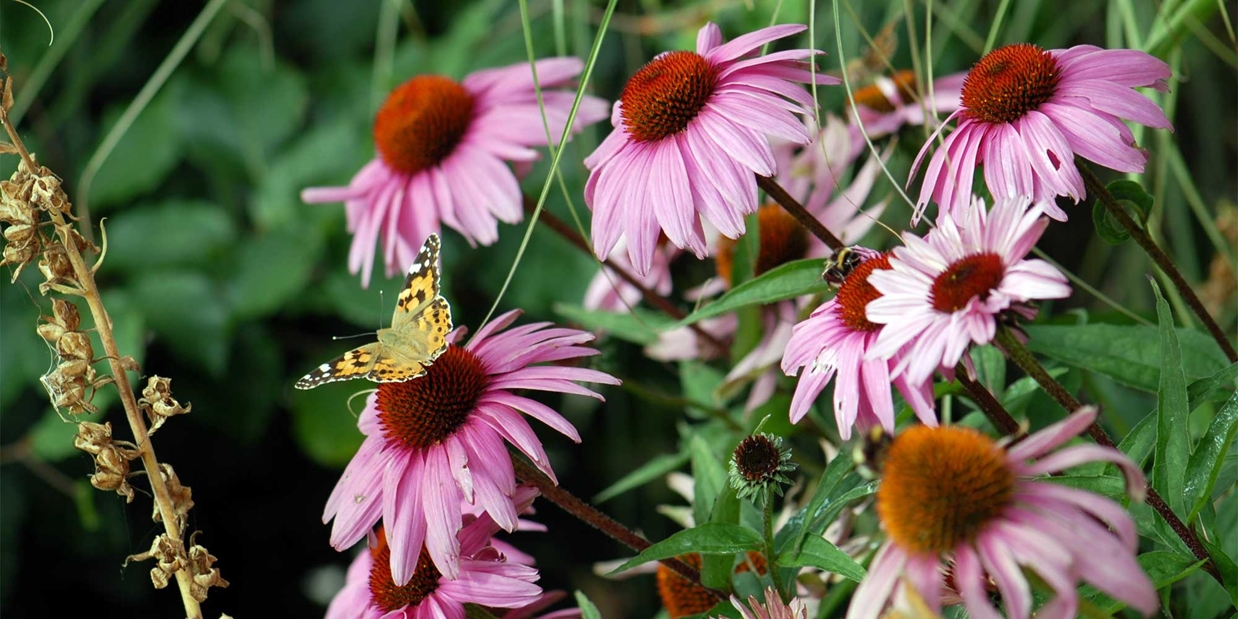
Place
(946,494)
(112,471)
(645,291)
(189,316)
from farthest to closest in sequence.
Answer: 1. (189,316)
2. (645,291)
3. (112,471)
4. (946,494)

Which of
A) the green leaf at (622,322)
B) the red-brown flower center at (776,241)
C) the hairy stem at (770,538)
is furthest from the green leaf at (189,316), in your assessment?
the hairy stem at (770,538)

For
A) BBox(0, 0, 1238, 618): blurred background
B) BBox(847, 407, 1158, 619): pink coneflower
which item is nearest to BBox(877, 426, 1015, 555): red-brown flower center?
BBox(847, 407, 1158, 619): pink coneflower

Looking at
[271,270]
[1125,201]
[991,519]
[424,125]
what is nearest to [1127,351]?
[1125,201]

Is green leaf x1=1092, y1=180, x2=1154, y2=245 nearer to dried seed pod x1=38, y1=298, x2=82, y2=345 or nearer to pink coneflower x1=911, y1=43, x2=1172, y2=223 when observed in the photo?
pink coneflower x1=911, y1=43, x2=1172, y2=223

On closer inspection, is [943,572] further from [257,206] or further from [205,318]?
[257,206]

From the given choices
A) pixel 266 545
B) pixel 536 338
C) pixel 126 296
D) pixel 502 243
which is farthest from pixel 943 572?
pixel 266 545

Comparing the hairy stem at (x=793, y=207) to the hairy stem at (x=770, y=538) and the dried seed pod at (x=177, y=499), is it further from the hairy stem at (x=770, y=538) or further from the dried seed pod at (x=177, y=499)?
the dried seed pod at (x=177, y=499)

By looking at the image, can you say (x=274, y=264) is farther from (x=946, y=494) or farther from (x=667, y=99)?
(x=946, y=494)
